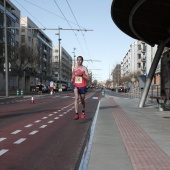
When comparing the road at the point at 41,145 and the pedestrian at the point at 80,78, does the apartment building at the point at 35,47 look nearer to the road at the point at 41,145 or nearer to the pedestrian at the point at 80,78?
the pedestrian at the point at 80,78

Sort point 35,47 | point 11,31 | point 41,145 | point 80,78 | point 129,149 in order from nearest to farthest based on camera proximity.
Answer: point 129,149 → point 41,145 → point 80,78 → point 11,31 → point 35,47

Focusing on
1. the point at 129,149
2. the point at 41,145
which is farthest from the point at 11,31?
the point at 129,149

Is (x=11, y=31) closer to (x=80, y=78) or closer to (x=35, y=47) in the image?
(x=35, y=47)

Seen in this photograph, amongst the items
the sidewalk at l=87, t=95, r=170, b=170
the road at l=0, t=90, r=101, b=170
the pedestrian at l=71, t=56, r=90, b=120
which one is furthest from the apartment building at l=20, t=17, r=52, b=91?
the sidewalk at l=87, t=95, r=170, b=170

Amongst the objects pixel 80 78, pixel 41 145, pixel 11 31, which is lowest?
pixel 41 145

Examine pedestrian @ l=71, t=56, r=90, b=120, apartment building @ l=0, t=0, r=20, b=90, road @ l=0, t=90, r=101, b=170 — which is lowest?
road @ l=0, t=90, r=101, b=170

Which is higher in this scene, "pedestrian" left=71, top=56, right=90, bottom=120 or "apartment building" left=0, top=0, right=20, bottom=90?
"apartment building" left=0, top=0, right=20, bottom=90

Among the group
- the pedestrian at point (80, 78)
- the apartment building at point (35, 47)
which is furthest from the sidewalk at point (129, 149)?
the apartment building at point (35, 47)

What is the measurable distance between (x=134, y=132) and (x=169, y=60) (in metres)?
9.73

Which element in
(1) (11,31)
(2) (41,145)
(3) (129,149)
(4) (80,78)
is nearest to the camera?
(3) (129,149)

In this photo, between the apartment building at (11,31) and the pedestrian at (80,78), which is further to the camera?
the apartment building at (11,31)

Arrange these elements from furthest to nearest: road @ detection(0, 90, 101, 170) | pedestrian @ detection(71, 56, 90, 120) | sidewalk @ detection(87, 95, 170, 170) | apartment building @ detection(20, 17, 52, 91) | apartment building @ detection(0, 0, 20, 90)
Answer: apartment building @ detection(20, 17, 52, 91) < apartment building @ detection(0, 0, 20, 90) < pedestrian @ detection(71, 56, 90, 120) < road @ detection(0, 90, 101, 170) < sidewalk @ detection(87, 95, 170, 170)

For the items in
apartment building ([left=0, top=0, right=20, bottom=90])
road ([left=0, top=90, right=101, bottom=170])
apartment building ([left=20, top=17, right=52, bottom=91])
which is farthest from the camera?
apartment building ([left=20, top=17, right=52, bottom=91])

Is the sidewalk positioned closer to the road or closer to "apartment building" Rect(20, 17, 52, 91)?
the road
